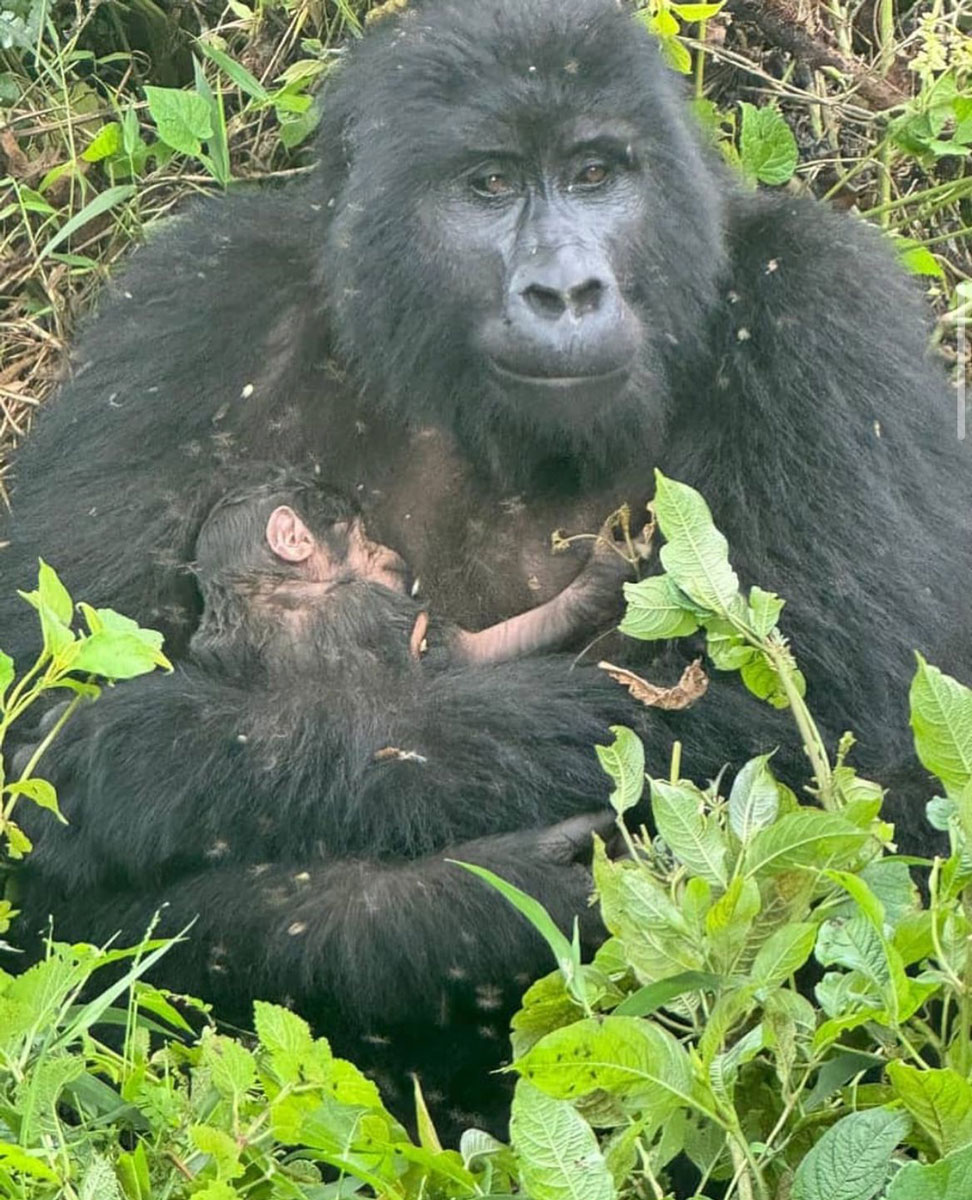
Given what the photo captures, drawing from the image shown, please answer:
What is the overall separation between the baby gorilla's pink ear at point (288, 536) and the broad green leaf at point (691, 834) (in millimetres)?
1389

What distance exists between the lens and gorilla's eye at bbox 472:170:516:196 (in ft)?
12.6

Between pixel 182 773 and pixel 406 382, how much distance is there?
85 cm

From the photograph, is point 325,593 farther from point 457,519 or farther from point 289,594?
point 457,519

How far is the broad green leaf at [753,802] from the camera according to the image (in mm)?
2701

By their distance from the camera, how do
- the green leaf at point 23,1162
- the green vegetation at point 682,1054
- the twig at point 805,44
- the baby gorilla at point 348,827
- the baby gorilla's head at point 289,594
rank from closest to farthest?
the green vegetation at point 682,1054, the green leaf at point 23,1162, the baby gorilla at point 348,827, the baby gorilla's head at point 289,594, the twig at point 805,44

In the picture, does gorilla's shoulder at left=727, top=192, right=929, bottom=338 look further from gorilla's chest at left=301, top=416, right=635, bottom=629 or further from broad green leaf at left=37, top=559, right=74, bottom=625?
broad green leaf at left=37, top=559, right=74, bottom=625

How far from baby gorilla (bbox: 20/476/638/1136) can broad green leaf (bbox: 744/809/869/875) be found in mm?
965

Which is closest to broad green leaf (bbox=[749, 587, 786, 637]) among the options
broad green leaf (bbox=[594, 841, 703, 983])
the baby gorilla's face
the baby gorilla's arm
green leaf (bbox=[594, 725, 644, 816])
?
green leaf (bbox=[594, 725, 644, 816])

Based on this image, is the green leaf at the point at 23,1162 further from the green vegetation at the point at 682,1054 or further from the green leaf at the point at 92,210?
the green leaf at the point at 92,210

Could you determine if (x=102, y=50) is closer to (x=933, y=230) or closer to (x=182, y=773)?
(x=933, y=230)

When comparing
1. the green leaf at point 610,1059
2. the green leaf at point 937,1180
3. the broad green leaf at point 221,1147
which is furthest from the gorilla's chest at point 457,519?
the green leaf at point 937,1180

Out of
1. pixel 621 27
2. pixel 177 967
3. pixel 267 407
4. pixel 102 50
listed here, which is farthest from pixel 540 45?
pixel 102 50

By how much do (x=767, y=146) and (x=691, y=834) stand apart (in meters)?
2.58

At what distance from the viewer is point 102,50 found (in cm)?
560
